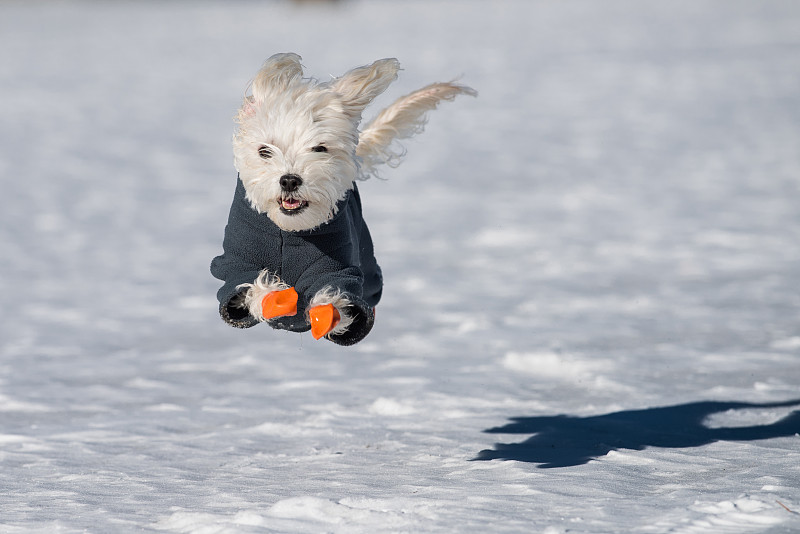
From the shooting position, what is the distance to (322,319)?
337 cm

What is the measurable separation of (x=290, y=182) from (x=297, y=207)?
0.09 m

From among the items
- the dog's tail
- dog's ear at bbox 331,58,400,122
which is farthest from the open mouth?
the dog's tail

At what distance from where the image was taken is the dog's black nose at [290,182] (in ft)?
11.0

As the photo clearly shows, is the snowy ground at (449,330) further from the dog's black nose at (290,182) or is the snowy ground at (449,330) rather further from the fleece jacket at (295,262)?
the dog's black nose at (290,182)

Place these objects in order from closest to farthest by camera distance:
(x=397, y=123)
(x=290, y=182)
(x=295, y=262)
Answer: (x=290, y=182) → (x=295, y=262) → (x=397, y=123)

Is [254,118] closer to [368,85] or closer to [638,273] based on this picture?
[368,85]

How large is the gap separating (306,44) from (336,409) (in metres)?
19.8

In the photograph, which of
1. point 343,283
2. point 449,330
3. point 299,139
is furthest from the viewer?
point 449,330

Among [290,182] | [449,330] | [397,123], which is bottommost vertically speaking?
[290,182]

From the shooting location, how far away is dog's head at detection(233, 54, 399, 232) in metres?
3.41

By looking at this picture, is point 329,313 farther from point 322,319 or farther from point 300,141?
point 300,141

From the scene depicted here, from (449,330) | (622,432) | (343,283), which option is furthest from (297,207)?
(449,330)

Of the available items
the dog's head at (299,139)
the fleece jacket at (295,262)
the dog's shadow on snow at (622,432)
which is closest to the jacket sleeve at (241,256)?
the fleece jacket at (295,262)

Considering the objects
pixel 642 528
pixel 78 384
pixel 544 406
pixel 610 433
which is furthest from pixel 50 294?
pixel 642 528
